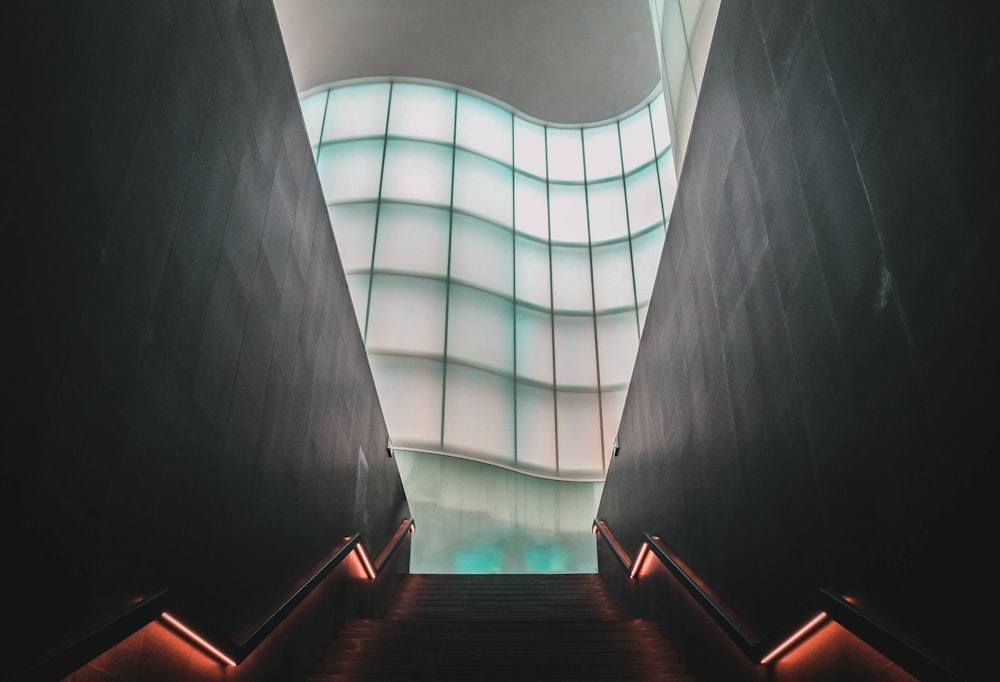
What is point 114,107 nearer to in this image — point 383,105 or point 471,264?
point 471,264

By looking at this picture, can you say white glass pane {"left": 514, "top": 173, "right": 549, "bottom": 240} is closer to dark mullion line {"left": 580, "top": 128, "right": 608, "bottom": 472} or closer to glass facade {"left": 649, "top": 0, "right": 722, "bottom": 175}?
dark mullion line {"left": 580, "top": 128, "right": 608, "bottom": 472}

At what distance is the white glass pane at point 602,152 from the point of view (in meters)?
23.7

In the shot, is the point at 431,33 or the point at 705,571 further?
the point at 431,33

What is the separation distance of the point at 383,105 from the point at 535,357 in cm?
826

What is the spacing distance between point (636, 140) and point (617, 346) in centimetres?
637

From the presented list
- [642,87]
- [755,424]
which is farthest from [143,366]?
[642,87]

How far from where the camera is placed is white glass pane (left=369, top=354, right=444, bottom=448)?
18844 mm

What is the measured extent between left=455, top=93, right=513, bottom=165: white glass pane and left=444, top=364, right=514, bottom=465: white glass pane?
6.85 meters

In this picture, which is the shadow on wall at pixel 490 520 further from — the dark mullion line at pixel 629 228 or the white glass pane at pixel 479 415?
the dark mullion line at pixel 629 228

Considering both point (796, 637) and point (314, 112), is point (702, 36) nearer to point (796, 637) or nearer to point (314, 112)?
point (796, 637)

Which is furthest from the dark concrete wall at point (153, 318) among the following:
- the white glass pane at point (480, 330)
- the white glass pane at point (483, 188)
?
the white glass pane at point (483, 188)

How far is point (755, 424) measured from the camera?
5.76 meters

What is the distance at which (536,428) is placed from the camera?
20.2 m

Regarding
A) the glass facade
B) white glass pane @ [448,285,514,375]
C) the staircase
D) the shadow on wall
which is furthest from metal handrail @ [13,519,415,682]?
white glass pane @ [448,285,514,375]
